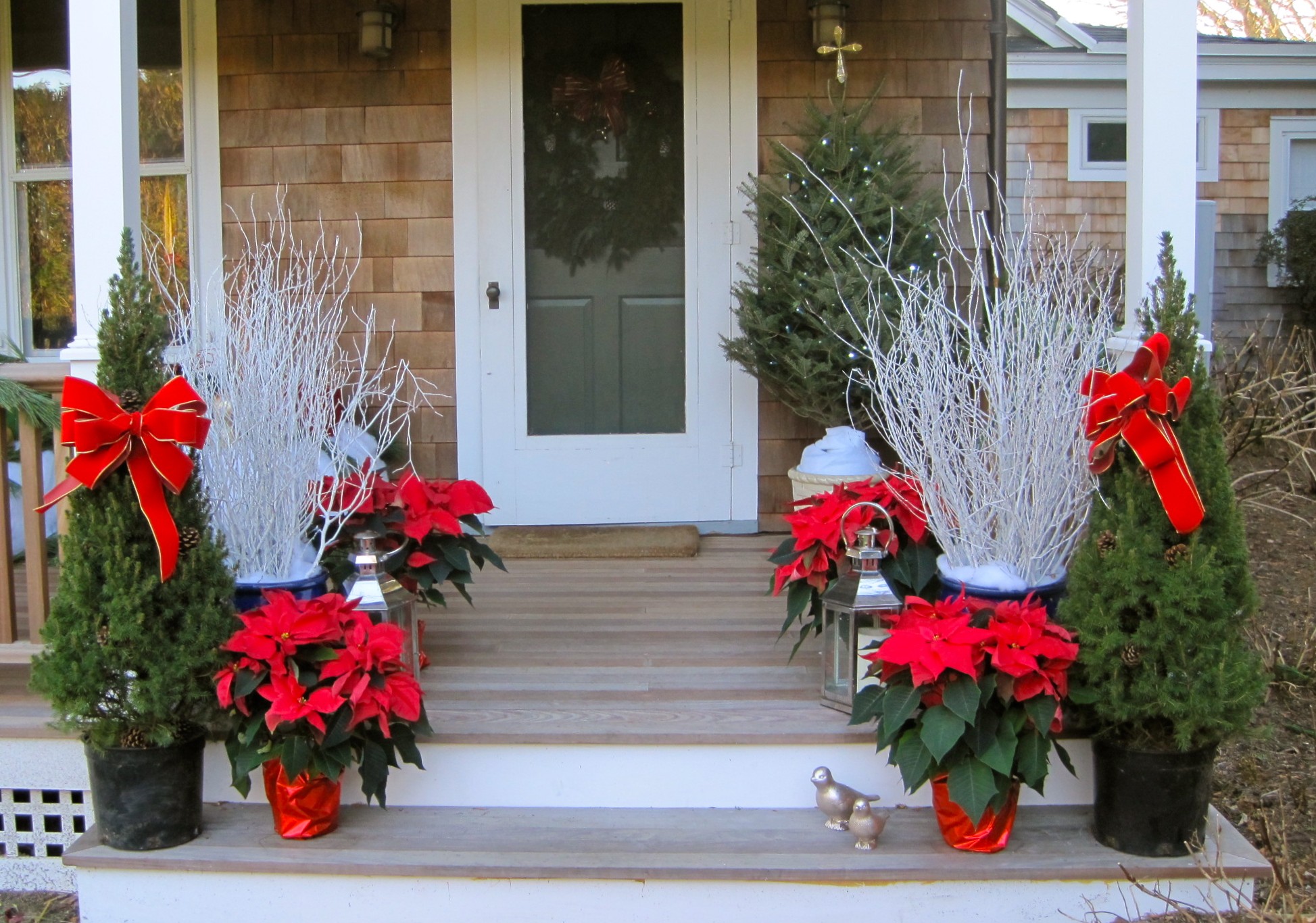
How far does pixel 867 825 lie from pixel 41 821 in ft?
5.86

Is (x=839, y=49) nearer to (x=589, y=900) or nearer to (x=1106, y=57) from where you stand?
(x=589, y=900)

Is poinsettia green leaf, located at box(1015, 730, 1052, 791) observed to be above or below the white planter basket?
below

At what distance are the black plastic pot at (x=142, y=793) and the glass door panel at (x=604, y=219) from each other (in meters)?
2.42

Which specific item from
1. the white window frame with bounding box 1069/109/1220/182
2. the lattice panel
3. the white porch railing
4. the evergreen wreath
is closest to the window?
the evergreen wreath

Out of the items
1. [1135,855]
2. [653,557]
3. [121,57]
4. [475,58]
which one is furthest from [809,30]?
[1135,855]

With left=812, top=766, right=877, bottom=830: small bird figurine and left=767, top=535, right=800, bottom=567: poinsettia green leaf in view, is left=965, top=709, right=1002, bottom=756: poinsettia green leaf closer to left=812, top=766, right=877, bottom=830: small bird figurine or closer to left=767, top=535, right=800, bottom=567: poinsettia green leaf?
left=812, top=766, right=877, bottom=830: small bird figurine

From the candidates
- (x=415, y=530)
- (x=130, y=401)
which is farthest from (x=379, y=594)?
(x=130, y=401)

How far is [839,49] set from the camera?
437cm

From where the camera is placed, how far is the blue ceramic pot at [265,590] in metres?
2.71

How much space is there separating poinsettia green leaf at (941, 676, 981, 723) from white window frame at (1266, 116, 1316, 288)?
23.6ft

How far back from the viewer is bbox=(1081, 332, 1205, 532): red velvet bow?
2328mm

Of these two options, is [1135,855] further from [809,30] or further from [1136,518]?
[809,30]

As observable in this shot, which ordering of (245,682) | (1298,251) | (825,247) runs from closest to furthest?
(245,682) → (825,247) → (1298,251)

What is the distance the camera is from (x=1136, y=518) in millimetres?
2381
